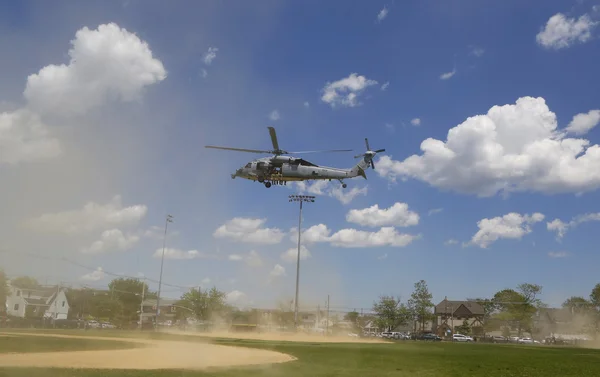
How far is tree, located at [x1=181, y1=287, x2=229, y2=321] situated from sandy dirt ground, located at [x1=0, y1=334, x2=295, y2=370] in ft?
295

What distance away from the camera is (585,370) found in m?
43.2

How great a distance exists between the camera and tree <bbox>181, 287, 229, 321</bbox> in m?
142

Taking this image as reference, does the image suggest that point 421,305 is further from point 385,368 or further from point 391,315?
point 385,368

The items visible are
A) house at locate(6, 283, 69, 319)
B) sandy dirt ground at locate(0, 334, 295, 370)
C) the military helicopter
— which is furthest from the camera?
house at locate(6, 283, 69, 319)

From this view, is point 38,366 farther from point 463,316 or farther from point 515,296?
point 515,296

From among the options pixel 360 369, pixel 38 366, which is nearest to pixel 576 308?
pixel 360 369

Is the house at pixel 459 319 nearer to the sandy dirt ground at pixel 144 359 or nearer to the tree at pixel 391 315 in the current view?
the tree at pixel 391 315

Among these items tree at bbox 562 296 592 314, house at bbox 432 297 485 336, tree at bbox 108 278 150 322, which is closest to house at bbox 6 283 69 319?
tree at bbox 108 278 150 322

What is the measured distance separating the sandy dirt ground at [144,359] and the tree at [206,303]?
90.0 metres

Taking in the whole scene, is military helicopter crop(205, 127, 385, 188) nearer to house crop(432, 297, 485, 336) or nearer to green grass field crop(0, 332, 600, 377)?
green grass field crop(0, 332, 600, 377)

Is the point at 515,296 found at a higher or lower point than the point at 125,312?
higher

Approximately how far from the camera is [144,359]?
143 feet

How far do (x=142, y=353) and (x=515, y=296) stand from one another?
14580cm

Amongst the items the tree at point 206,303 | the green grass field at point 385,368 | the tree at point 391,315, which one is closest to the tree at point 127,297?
the tree at point 206,303
